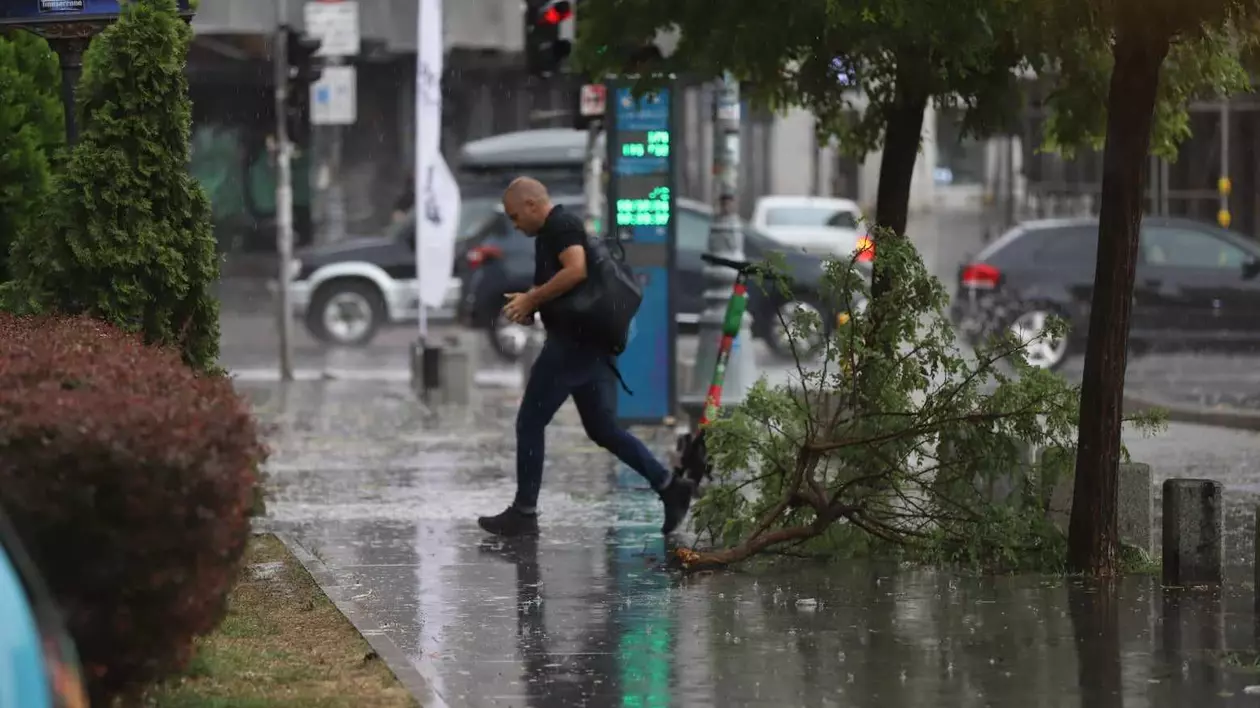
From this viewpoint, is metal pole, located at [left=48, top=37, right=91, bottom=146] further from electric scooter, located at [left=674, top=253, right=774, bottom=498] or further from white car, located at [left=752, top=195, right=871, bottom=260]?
white car, located at [left=752, top=195, right=871, bottom=260]

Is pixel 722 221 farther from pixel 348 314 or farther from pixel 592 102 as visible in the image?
pixel 348 314

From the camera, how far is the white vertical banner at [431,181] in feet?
71.6

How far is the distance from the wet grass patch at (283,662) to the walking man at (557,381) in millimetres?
1956

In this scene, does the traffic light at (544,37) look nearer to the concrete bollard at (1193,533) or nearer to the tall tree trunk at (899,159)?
the tall tree trunk at (899,159)

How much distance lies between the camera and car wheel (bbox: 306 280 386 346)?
29172mm

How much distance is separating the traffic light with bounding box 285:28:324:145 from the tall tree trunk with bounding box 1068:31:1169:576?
1637 centimetres

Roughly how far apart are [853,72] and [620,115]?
16.0 ft

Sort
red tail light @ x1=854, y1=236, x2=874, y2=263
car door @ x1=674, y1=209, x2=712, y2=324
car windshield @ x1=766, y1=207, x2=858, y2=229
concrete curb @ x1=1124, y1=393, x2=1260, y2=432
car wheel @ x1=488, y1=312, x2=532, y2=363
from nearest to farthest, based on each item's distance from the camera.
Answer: red tail light @ x1=854, y1=236, x2=874, y2=263, concrete curb @ x1=1124, y1=393, x2=1260, y2=432, car wheel @ x1=488, y1=312, x2=532, y2=363, car door @ x1=674, y1=209, x2=712, y2=324, car windshield @ x1=766, y1=207, x2=858, y2=229

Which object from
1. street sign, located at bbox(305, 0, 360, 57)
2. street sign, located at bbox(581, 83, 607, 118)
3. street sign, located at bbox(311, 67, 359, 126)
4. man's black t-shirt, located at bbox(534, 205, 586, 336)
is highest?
street sign, located at bbox(305, 0, 360, 57)

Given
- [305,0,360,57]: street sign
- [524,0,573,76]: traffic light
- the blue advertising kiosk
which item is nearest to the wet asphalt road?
the blue advertising kiosk

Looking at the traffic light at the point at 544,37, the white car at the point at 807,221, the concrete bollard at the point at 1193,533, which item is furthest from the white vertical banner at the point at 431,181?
the concrete bollard at the point at 1193,533

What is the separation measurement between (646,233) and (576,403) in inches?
229

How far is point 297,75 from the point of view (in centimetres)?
2508

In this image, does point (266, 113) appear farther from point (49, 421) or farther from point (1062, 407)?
point (49, 421)
